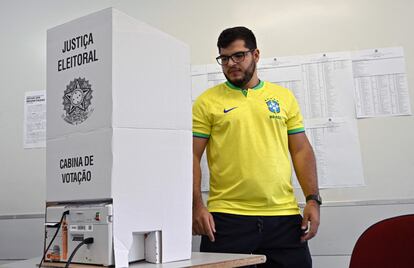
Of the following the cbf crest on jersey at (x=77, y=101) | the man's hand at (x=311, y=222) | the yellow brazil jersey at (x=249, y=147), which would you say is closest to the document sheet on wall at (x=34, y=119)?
the yellow brazil jersey at (x=249, y=147)

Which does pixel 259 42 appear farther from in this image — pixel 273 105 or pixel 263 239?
pixel 263 239

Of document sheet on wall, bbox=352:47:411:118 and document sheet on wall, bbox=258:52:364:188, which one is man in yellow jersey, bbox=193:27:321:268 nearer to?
document sheet on wall, bbox=258:52:364:188

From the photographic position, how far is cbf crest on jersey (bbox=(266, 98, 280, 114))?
1.70 metres

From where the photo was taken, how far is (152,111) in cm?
108

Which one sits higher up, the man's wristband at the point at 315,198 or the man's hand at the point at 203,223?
the man's wristband at the point at 315,198

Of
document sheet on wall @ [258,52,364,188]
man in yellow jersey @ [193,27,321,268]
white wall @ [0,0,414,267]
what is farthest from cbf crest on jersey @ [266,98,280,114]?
white wall @ [0,0,414,267]

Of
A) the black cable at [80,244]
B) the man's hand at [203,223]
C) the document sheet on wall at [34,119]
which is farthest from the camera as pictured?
the document sheet on wall at [34,119]

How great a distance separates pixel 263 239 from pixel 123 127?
84 centimetres

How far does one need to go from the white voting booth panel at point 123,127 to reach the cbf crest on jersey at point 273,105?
614 millimetres

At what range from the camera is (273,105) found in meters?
1.72

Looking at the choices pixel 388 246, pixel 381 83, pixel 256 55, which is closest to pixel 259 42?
pixel 256 55

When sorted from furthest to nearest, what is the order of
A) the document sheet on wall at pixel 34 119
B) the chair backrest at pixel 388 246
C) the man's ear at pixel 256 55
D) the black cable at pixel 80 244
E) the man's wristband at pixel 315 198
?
the document sheet on wall at pixel 34 119, the man's ear at pixel 256 55, the man's wristband at pixel 315 198, the chair backrest at pixel 388 246, the black cable at pixel 80 244

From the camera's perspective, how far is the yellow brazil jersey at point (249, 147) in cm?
161

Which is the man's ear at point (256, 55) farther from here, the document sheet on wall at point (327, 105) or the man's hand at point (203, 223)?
the man's hand at point (203, 223)
